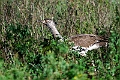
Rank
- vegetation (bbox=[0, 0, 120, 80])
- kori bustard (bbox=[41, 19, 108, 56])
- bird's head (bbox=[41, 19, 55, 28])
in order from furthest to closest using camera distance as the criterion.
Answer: bird's head (bbox=[41, 19, 55, 28]), kori bustard (bbox=[41, 19, 108, 56]), vegetation (bbox=[0, 0, 120, 80])

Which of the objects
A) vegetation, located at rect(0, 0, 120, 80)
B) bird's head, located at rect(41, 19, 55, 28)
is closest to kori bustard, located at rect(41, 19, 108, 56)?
bird's head, located at rect(41, 19, 55, 28)

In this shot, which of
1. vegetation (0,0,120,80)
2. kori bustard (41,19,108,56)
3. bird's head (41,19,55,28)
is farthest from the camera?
bird's head (41,19,55,28)

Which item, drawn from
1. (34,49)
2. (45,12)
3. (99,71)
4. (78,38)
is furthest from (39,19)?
(99,71)

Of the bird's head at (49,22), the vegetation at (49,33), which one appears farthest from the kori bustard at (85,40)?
the vegetation at (49,33)

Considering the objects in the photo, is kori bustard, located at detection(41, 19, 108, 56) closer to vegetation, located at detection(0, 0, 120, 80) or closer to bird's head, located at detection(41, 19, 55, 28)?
bird's head, located at detection(41, 19, 55, 28)

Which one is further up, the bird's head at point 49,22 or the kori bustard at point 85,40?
the bird's head at point 49,22

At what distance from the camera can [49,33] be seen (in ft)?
26.8

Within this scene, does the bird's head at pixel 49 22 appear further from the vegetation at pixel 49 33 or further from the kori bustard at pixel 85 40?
the vegetation at pixel 49 33

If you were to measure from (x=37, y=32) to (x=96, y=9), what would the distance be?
167 cm

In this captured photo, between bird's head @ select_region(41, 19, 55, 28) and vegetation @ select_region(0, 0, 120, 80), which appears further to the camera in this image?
bird's head @ select_region(41, 19, 55, 28)

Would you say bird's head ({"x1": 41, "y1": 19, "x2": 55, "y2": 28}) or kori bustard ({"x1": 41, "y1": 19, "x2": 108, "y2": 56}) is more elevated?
bird's head ({"x1": 41, "y1": 19, "x2": 55, "y2": 28})

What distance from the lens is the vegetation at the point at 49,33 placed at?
5210 mm

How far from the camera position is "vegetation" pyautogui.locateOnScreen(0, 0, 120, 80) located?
521cm

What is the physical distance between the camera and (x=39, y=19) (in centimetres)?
818
